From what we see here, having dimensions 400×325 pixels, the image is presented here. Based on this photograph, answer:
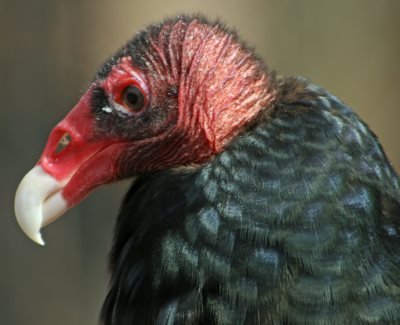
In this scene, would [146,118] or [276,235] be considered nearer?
[276,235]

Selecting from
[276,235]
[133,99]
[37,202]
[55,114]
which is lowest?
[55,114]

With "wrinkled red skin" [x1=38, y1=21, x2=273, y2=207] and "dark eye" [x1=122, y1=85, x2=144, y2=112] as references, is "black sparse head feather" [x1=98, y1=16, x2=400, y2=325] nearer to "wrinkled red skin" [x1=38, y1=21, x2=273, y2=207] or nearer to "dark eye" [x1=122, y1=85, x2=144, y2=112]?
"wrinkled red skin" [x1=38, y1=21, x2=273, y2=207]

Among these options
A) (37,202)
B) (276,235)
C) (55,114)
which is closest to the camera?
(276,235)

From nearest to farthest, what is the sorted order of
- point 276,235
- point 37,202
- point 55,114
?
point 276,235, point 37,202, point 55,114

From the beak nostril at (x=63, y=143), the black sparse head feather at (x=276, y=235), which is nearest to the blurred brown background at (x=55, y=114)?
the beak nostril at (x=63, y=143)

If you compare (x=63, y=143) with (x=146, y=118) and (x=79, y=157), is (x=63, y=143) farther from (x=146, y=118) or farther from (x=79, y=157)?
(x=146, y=118)

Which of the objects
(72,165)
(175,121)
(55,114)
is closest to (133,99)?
(175,121)

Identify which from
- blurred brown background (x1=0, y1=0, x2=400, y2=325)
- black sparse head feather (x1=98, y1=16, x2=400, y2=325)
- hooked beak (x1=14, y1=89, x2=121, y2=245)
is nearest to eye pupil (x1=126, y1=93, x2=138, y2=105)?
hooked beak (x1=14, y1=89, x2=121, y2=245)

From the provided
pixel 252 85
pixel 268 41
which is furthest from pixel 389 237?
pixel 268 41
